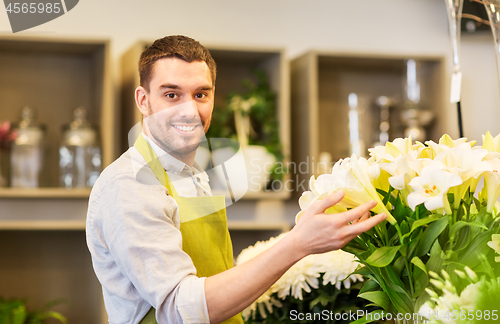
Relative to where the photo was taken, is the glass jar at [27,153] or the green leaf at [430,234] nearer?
the green leaf at [430,234]

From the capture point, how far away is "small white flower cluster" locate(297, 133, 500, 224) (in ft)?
1.76

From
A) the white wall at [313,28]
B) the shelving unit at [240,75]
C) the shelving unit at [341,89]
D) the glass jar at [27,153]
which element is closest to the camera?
the glass jar at [27,153]

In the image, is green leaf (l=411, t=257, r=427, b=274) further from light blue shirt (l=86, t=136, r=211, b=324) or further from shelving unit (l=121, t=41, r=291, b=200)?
shelving unit (l=121, t=41, r=291, b=200)

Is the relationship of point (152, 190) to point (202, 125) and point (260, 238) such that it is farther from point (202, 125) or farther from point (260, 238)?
point (260, 238)

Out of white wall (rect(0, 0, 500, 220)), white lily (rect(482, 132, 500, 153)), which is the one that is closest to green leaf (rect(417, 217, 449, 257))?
white lily (rect(482, 132, 500, 153))

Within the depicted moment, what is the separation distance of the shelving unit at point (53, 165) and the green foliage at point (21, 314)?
59mm

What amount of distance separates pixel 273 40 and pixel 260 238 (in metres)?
0.96

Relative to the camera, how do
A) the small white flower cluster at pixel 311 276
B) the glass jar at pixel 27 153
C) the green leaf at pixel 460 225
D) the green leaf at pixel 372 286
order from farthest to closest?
1. the glass jar at pixel 27 153
2. the small white flower cluster at pixel 311 276
3. the green leaf at pixel 372 286
4. the green leaf at pixel 460 225

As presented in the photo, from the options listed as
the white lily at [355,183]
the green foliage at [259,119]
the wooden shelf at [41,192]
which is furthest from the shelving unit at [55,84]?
the white lily at [355,183]

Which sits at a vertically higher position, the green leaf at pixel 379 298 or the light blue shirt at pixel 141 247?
the light blue shirt at pixel 141 247

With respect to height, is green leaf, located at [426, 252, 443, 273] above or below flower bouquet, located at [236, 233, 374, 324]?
above

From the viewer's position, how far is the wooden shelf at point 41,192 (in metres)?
1.77

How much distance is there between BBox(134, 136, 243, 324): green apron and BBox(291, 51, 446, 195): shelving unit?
1.43 metres

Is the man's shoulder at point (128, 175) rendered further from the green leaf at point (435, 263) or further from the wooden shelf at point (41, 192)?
the wooden shelf at point (41, 192)
